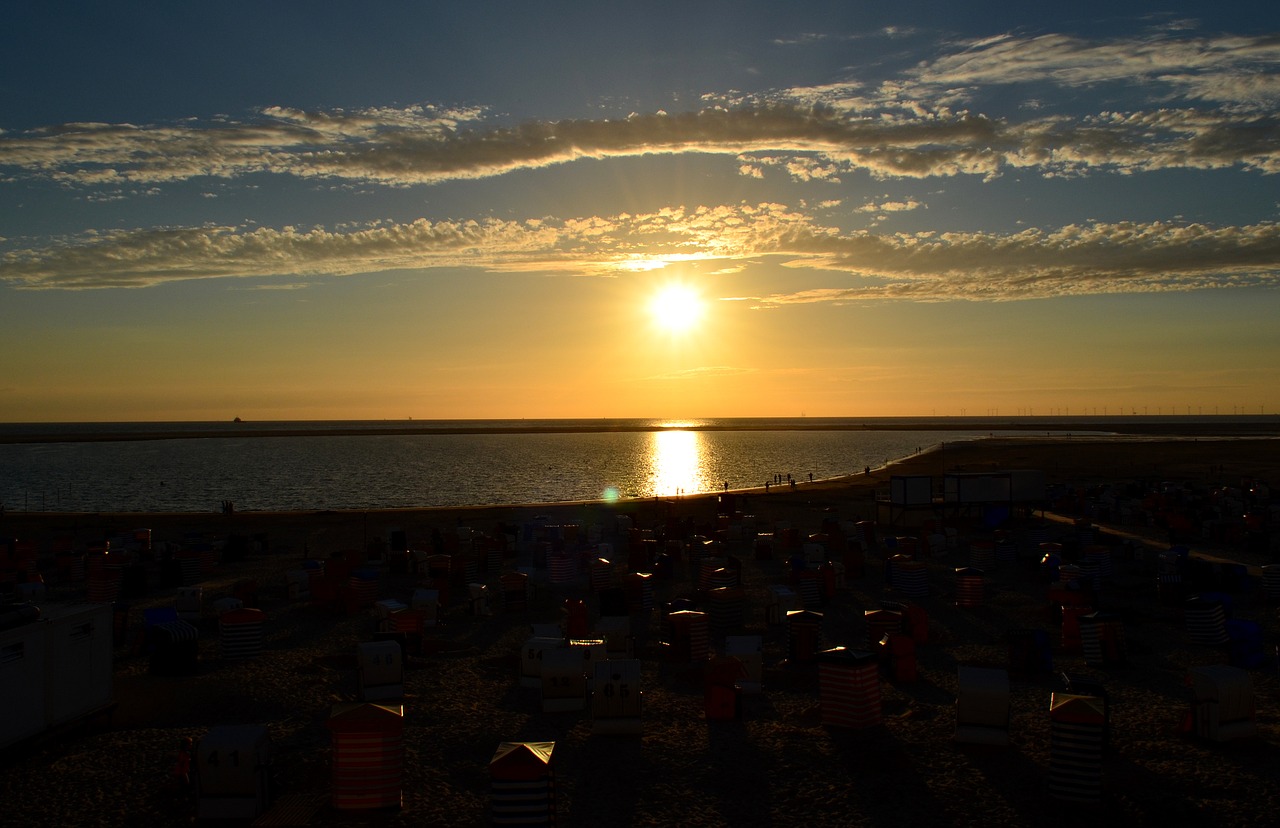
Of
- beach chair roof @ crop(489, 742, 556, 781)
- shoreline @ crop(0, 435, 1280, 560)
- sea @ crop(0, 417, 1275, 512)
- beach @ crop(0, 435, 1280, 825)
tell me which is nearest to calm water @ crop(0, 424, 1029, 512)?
sea @ crop(0, 417, 1275, 512)

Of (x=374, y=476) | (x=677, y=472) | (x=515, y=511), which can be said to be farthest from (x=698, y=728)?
(x=677, y=472)

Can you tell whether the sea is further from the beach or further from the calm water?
the beach

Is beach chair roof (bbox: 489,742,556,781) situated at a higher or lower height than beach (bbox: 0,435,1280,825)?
higher

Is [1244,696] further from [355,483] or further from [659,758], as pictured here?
[355,483]

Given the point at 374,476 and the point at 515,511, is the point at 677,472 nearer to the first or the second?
the point at 374,476

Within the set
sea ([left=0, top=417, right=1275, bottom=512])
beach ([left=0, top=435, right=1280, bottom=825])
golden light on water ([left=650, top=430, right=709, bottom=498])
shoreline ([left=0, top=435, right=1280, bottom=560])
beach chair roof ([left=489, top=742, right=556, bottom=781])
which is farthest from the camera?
golden light on water ([left=650, top=430, right=709, bottom=498])

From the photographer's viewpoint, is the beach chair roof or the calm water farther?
the calm water

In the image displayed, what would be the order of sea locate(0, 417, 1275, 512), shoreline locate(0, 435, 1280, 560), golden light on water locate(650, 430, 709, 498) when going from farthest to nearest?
golden light on water locate(650, 430, 709, 498)
sea locate(0, 417, 1275, 512)
shoreline locate(0, 435, 1280, 560)

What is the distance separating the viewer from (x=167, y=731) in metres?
17.5

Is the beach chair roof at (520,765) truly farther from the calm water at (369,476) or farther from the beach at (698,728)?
the calm water at (369,476)

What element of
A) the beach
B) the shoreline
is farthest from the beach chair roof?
the shoreline

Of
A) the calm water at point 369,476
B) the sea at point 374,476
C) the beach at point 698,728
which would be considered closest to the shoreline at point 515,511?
the sea at point 374,476

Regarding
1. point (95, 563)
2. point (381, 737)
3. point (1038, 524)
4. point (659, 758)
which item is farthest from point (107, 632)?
point (1038, 524)

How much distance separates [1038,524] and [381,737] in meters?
40.0
